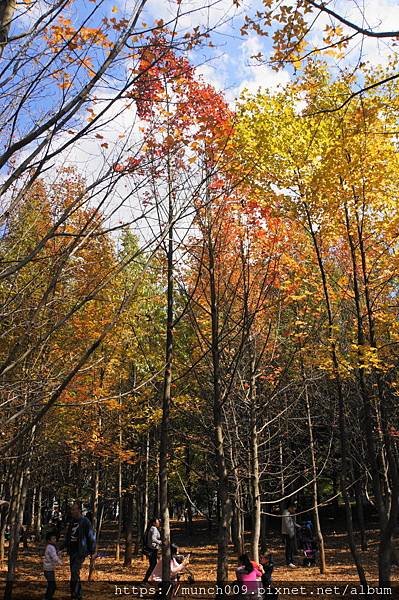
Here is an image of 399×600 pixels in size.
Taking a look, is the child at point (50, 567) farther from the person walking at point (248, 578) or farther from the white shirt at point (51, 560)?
the person walking at point (248, 578)

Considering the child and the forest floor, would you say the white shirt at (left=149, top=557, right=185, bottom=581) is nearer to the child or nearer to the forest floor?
the forest floor

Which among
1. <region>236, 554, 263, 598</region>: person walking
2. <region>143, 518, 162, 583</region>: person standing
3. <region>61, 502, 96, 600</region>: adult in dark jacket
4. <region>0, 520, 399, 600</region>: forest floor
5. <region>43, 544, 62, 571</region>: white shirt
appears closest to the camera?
<region>236, 554, 263, 598</region>: person walking

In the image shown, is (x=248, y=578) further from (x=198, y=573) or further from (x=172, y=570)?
(x=198, y=573)

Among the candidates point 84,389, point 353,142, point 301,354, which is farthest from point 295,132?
point 84,389

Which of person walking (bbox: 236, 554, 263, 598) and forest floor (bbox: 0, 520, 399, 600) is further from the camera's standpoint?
forest floor (bbox: 0, 520, 399, 600)

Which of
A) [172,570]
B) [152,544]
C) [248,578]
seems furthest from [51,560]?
[248,578]

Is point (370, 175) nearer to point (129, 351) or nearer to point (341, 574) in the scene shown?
point (129, 351)

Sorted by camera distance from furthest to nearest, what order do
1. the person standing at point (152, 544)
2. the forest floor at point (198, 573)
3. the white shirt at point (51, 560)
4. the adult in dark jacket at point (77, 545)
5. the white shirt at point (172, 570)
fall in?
the person standing at point (152, 544)
the forest floor at point (198, 573)
the white shirt at point (51, 560)
the adult in dark jacket at point (77, 545)
the white shirt at point (172, 570)

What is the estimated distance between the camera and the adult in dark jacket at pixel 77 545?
309 inches

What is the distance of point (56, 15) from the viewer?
2387 mm

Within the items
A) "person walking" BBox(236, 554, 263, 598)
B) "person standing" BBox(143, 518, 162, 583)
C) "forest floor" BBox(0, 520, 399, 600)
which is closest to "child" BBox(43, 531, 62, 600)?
"forest floor" BBox(0, 520, 399, 600)

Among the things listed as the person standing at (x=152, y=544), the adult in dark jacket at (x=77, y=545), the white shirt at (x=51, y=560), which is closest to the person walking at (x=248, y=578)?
the adult in dark jacket at (x=77, y=545)

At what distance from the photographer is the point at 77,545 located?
7945 mm

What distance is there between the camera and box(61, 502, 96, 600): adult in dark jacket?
25.8 ft
